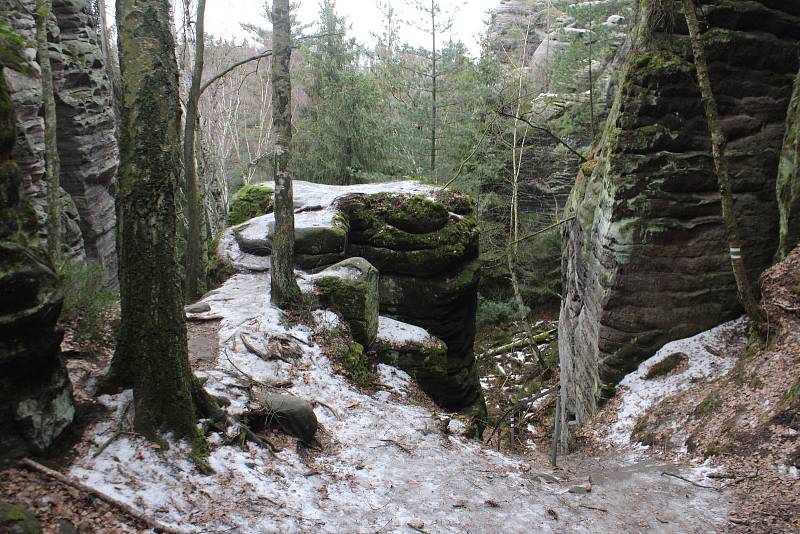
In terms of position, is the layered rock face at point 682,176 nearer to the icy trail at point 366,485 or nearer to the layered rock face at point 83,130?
the icy trail at point 366,485

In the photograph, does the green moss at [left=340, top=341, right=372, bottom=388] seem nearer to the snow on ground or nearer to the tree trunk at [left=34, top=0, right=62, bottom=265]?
the snow on ground

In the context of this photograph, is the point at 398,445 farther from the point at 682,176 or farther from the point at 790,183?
the point at 790,183

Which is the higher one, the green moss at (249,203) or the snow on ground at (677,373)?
the green moss at (249,203)

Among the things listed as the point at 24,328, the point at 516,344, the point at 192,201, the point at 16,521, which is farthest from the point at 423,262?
the point at 16,521

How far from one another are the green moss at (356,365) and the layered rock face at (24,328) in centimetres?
489

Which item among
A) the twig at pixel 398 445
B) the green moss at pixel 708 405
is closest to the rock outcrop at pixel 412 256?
the twig at pixel 398 445

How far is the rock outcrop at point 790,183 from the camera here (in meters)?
7.32

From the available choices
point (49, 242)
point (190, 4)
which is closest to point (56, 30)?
point (190, 4)

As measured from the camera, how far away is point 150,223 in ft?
13.5

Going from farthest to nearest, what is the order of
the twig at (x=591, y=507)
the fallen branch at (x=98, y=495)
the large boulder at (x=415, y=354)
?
the large boulder at (x=415, y=354) < the twig at (x=591, y=507) < the fallen branch at (x=98, y=495)

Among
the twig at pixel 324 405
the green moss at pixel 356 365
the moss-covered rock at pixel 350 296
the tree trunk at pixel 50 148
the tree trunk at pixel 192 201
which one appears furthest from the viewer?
the tree trunk at pixel 192 201

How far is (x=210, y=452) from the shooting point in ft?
14.7

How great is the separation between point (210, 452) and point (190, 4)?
49.2 feet

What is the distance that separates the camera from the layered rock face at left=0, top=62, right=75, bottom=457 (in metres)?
3.26
